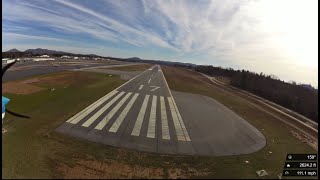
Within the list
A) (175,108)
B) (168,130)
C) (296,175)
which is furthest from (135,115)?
(296,175)

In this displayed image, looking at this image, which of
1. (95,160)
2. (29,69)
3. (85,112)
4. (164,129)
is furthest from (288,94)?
(29,69)

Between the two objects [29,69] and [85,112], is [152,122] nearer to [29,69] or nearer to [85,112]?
[85,112]

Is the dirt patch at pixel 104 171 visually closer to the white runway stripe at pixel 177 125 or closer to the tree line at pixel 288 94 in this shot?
the white runway stripe at pixel 177 125

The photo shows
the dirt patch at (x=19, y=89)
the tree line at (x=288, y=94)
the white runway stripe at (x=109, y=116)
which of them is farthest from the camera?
the tree line at (x=288, y=94)

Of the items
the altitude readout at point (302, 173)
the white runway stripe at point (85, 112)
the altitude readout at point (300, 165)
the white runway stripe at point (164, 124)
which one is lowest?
the white runway stripe at point (164, 124)

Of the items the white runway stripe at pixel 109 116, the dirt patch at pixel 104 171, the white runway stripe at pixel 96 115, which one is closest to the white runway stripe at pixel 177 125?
the white runway stripe at pixel 109 116

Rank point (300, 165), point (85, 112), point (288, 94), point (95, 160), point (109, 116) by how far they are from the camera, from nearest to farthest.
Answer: point (300, 165) < point (95, 160) < point (109, 116) < point (85, 112) < point (288, 94)

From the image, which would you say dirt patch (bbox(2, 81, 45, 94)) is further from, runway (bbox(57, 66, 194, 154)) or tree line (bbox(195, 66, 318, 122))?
tree line (bbox(195, 66, 318, 122))

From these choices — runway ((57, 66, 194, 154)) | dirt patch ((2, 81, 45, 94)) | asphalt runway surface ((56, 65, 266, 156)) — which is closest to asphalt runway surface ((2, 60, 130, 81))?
dirt patch ((2, 81, 45, 94))

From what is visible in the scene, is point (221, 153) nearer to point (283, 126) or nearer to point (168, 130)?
point (168, 130)
